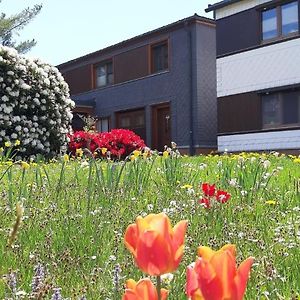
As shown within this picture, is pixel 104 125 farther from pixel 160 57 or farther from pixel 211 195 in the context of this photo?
pixel 211 195

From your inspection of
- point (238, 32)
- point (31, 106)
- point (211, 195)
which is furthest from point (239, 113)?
point (211, 195)

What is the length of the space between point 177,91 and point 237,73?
335cm

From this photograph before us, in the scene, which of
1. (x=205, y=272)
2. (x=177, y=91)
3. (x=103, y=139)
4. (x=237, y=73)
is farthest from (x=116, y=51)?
(x=205, y=272)

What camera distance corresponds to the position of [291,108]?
771 inches

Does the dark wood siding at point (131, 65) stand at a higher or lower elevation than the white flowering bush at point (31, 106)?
higher

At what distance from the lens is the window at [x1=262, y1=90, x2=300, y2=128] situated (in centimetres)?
1948

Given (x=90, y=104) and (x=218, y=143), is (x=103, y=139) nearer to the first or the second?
(x=218, y=143)

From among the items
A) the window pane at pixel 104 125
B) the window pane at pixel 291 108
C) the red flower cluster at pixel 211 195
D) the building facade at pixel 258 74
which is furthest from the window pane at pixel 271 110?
the red flower cluster at pixel 211 195

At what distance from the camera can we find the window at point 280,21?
19906 millimetres

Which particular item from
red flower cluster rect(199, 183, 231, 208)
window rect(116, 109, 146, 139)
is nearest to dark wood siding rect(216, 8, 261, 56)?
window rect(116, 109, 146, 139)

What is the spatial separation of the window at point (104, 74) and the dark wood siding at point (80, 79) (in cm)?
46

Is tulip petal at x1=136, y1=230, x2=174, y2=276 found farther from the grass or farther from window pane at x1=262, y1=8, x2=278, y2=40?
window pane at x1=262, y1=8, x2=278, y2=40

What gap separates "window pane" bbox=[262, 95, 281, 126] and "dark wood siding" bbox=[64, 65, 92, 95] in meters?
12.3

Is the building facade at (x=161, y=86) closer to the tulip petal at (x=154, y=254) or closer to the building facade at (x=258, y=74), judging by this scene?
the building facade at (x=258, y=74)
